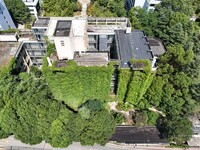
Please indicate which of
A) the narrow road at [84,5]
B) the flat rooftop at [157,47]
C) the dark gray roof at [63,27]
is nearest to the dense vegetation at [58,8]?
the narrow road at [84,5]

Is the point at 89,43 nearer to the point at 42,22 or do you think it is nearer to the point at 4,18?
the point at 42,22

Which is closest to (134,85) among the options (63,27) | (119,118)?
(119,118)

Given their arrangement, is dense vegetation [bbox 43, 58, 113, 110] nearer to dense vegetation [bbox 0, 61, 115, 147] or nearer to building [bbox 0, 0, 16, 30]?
dense vegetation [bbox 0, 61, 115, 147]

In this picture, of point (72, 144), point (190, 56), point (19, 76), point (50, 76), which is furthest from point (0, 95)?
point (190, 56)

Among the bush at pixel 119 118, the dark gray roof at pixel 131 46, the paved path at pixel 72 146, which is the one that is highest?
the dark gray roof at pixel 131 46

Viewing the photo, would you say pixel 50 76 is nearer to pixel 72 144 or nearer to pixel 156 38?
pixel 72 144

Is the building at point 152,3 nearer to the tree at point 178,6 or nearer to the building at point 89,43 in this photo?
the tree at point 178,6
